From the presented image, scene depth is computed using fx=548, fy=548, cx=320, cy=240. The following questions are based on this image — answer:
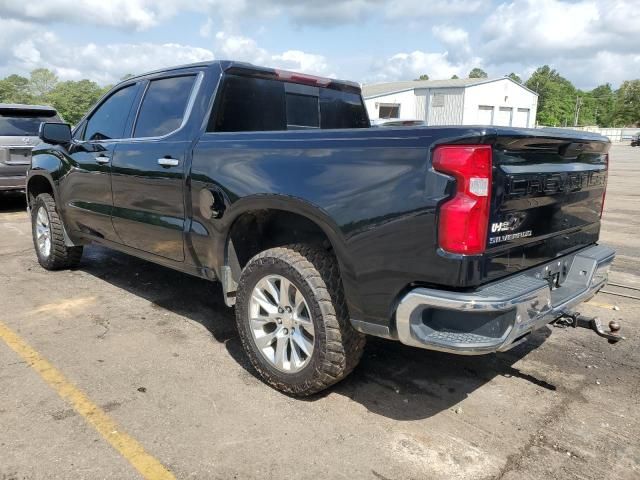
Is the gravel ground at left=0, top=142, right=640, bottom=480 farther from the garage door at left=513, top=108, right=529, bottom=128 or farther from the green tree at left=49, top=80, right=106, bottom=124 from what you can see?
the green tree at left=49, top=80, right=106, bottom=124

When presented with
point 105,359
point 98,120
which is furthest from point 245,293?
point 98,120

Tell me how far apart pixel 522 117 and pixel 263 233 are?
1902 inches

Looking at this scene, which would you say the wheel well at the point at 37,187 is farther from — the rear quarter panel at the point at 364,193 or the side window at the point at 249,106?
the rear quarter panel at the point at 364,193

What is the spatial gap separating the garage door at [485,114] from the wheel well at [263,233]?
135 feet

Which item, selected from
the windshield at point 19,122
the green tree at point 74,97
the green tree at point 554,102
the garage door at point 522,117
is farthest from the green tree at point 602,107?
the windshield at point 19,122

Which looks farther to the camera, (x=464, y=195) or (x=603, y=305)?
(x=603, y=305)

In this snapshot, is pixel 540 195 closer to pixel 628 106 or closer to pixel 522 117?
pixel 522 117

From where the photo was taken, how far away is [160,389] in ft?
11.0

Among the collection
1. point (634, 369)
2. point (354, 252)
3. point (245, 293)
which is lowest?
point (634, 369)

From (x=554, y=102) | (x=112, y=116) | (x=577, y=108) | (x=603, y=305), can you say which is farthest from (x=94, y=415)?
(x=577, y=108)

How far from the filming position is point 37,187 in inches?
239

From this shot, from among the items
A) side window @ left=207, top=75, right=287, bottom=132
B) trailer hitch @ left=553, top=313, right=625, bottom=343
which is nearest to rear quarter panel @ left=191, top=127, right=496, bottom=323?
side window @ left=207, top=75, right=287, bottom=132

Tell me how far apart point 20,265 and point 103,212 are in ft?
7.28

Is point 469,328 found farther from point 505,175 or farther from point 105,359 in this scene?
point 105,359
